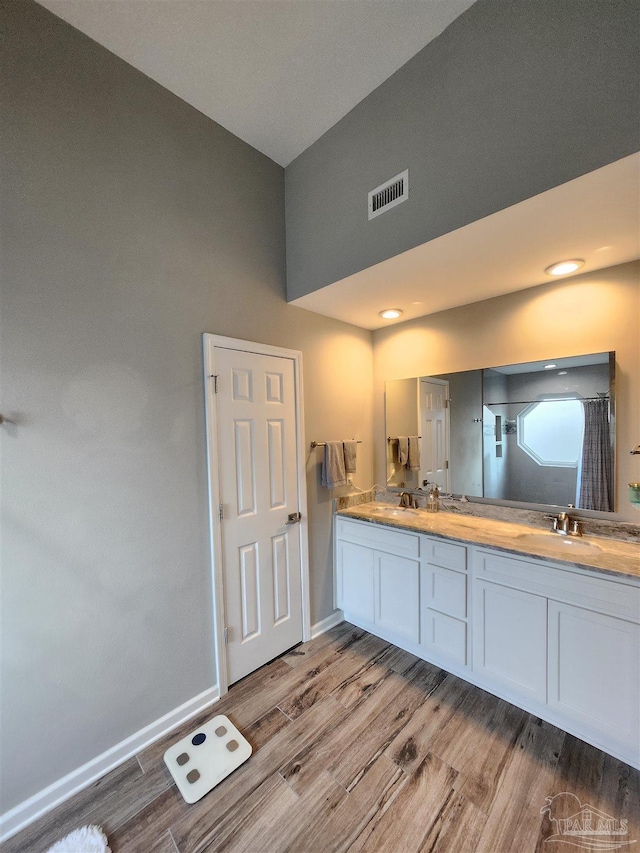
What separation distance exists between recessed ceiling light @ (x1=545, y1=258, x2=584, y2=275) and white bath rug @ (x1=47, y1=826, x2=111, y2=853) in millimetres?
3208

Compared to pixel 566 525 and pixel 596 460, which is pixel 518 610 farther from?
A: pixel 596 460

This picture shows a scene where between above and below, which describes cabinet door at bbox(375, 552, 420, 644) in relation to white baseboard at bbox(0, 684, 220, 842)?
above

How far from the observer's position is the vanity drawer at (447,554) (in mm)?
1839

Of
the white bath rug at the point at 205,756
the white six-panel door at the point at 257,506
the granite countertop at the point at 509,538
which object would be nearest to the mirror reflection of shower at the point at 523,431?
the granite countertop at the point at 509,538

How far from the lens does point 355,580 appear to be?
2416 mm

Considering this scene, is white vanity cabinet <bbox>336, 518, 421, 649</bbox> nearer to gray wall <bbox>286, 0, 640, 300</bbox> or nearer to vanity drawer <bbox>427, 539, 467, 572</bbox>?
vanity drawer <bbox>427, 539, 467, 572</bbox>

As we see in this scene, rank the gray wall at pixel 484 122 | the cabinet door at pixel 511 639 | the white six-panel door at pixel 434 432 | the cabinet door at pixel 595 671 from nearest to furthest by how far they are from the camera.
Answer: the gray wall at pixel 484 122
the cabinet door at pixel 595 671
the cabinet door at pixel 511 639
the white six-panel door at pixel 434 432

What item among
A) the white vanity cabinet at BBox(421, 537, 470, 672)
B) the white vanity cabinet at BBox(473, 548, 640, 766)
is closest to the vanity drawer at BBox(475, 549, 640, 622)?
the white vanity cabinet at BBox(473, 548, 640, 766)

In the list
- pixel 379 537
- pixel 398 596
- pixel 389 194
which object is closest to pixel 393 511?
pixel 379 537

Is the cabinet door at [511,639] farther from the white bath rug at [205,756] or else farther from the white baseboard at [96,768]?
the white baseboard at [96,768]

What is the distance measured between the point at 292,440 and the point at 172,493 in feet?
2.81

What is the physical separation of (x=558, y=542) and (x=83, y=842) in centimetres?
242

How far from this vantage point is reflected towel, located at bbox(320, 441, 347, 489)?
2.40 metres

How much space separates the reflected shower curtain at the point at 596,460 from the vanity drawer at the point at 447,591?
83 centimetres
